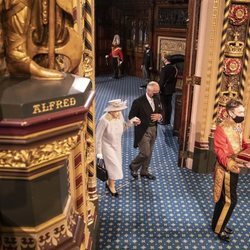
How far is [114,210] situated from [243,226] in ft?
5.23

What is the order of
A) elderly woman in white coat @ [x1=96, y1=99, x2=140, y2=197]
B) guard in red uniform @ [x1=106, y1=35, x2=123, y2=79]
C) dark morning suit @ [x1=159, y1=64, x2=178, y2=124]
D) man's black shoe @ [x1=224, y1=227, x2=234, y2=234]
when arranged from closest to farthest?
man's black shoe @ [x1=224, y1=227, x2=234, y2=234] < elderly woman in white coat @ [x1=96, y1=99, x2=140, y2=197] < dark morning suit @ [x1=159, y1=64, x2=178, y2=124] < guard in red uniform @ [x1=106, y1=35, x2=123, y2=79]

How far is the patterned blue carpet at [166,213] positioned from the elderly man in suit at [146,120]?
0.84ft

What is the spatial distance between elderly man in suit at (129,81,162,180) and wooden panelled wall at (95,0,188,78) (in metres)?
6.26

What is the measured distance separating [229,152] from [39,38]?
2.62 meters

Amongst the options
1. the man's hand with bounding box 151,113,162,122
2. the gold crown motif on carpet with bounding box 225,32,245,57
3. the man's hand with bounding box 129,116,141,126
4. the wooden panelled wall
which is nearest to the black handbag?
the man's hand with bounding box 129,116,141,126

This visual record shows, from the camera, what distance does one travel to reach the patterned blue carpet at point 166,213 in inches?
153

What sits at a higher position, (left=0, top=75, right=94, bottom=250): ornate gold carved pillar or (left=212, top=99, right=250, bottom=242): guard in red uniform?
(left=0, top=75, right=94, bottom=250): ornate gold carved pillar

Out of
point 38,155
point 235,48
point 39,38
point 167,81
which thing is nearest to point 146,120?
point 235,48

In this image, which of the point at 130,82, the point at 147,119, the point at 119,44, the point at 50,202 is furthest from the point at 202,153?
the point at 119,44

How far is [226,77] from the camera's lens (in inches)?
200

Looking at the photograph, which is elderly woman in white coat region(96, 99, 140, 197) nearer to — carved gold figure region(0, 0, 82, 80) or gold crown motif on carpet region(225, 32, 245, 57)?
gold crown motif on carpet region(225, 32, 245, 57)

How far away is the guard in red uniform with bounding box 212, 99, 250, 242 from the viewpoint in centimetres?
355

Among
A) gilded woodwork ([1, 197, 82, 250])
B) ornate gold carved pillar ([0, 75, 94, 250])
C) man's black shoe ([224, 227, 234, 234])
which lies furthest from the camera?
man's black shoe ([224, 227, 234, 234])

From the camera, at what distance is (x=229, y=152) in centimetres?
357
